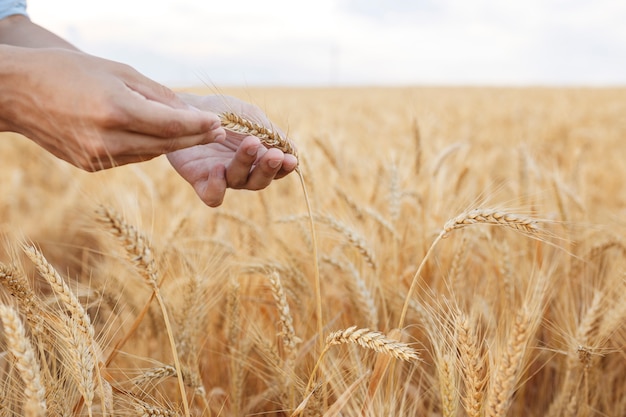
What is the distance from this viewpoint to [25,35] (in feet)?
4.46

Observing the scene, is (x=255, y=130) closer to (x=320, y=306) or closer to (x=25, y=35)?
(x=320, y=306)

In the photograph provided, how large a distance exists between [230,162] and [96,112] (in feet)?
1.18

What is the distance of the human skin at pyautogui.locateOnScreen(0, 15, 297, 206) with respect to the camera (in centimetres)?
79

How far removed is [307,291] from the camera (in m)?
1.52

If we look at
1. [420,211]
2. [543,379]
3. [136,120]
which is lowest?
[543,379]

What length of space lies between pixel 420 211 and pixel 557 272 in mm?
513

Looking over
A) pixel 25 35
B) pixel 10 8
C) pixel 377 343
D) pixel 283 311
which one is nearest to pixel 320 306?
pixel 283 311

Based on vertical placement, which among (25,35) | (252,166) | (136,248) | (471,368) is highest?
(25,35)

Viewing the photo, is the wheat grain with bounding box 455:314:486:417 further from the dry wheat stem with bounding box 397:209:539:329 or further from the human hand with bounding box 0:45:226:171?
the human hand with bounding box 0:45:226:171

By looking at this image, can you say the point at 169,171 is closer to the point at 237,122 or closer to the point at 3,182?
the point at 3,182

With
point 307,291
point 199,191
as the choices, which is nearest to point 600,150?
point 307,291

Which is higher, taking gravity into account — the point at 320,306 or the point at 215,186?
the point at 215,186

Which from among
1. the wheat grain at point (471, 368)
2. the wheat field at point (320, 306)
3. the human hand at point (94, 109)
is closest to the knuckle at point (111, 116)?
the human hand at point (94, 109)

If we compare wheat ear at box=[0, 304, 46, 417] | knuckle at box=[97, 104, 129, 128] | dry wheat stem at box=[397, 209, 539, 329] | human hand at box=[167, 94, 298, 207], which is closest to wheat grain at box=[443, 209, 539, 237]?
dry wheat stem at box=[397, 209, 539, 329]
